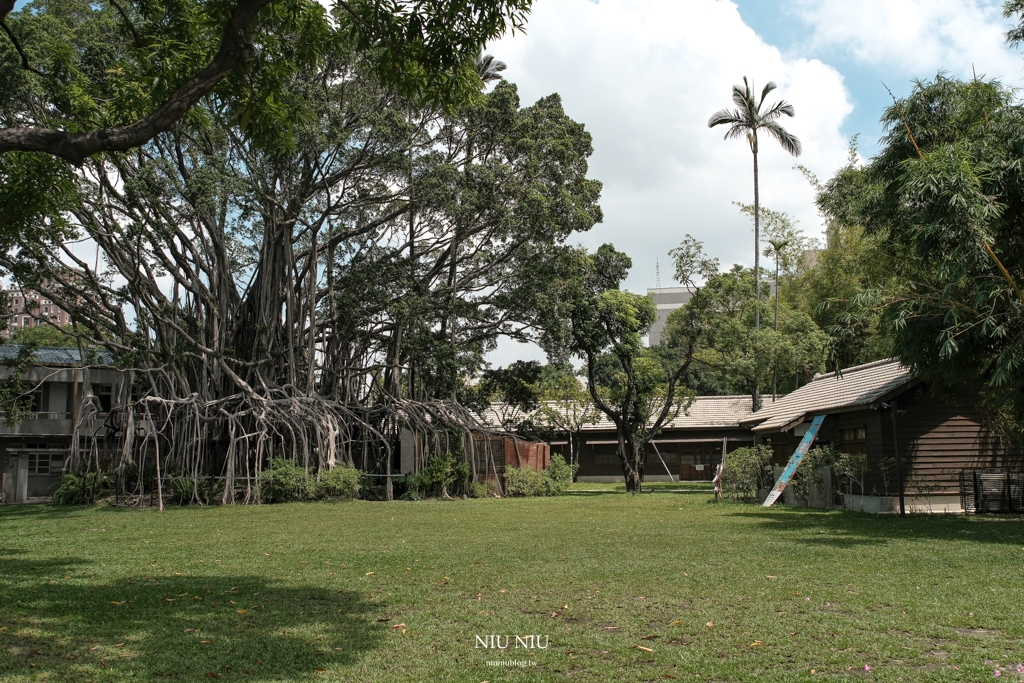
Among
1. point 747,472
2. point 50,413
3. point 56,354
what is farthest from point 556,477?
point 56,354

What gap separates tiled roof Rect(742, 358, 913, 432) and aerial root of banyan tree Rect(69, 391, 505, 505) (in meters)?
9.18

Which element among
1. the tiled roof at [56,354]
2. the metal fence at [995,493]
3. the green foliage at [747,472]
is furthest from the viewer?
the tiled roof at [56,354]

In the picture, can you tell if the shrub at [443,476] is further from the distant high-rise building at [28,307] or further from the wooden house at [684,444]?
the wooden house at [684,444]

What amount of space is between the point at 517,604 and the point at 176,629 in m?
2.77

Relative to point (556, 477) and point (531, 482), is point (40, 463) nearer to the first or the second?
point (531, 482)

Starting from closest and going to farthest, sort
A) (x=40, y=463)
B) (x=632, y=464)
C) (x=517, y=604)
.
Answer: (x=517, y=604)
(x=632, y=464)
(x=40, y=463)

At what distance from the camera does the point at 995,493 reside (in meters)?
17.2

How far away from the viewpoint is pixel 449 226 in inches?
950

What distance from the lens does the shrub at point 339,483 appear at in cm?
2249

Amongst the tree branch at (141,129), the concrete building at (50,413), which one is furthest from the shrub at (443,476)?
the tree branch at (141,129)

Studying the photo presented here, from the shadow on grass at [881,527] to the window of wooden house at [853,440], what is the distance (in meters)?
2.65

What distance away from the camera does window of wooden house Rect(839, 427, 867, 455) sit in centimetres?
1983

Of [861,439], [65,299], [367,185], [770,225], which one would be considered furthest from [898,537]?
[770,225]

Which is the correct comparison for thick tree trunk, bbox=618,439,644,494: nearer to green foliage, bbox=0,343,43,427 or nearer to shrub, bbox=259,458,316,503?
shrub, bbox=259,458,316,503
